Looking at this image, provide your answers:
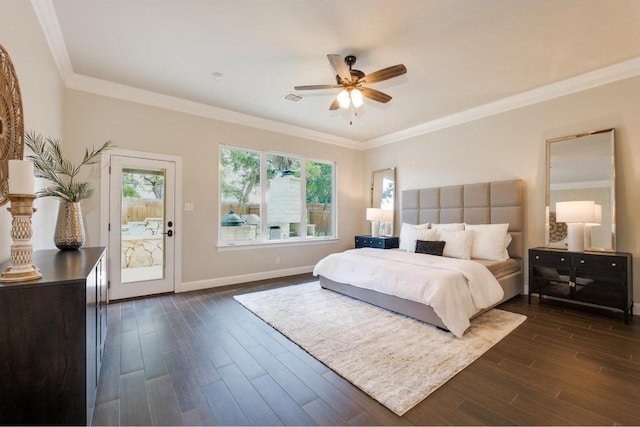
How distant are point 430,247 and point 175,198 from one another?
13.1ft

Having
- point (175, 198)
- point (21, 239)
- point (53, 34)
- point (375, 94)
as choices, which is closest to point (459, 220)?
point (375, 94)

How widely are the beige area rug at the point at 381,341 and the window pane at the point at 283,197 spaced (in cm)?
185

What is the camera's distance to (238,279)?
4.96 m

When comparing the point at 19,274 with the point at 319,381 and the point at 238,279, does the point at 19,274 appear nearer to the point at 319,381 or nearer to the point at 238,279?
the point at 319,381

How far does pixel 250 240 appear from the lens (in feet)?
17.1

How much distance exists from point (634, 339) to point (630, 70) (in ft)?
9.83

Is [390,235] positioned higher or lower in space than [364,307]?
higher

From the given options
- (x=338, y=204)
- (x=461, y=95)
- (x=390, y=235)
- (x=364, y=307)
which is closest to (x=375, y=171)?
(x=338, y=204)

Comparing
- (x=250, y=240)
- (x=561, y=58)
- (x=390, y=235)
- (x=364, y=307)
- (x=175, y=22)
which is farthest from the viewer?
(x=390, y=235)

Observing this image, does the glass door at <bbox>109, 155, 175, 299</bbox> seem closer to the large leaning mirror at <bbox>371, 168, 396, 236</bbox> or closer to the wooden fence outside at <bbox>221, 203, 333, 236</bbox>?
the wooden fence outside at <bbox>221, 203, 333, 236</bbox>

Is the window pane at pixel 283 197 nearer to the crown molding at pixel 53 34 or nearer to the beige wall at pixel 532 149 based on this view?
the beige wall at pixel 532 149

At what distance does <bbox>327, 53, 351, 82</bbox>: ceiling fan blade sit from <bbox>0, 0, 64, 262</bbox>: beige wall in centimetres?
229

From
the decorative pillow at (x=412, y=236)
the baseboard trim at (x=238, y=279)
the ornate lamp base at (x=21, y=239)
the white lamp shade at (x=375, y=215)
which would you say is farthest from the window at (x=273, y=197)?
the ornate lamp base at (x=21, y=239)

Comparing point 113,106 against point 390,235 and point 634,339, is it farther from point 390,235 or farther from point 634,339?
point 634,339
